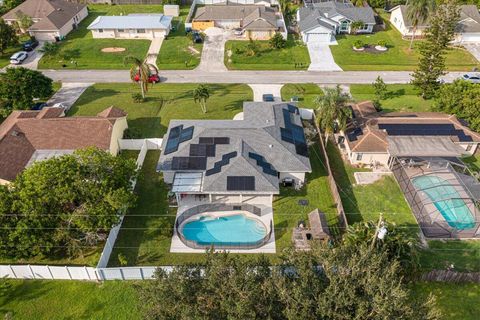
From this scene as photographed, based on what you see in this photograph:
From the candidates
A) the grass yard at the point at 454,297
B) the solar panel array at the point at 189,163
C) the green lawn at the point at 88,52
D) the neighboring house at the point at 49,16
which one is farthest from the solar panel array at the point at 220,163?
the neighboring house at the point at 49,16

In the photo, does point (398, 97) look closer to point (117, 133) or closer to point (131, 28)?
point (117, 133)

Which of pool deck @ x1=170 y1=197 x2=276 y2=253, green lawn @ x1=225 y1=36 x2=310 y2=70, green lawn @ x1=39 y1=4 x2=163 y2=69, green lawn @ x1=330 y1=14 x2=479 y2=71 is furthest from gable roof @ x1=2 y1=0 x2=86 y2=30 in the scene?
pool deck @ x1=170 y1=197 x2=276 y2=253

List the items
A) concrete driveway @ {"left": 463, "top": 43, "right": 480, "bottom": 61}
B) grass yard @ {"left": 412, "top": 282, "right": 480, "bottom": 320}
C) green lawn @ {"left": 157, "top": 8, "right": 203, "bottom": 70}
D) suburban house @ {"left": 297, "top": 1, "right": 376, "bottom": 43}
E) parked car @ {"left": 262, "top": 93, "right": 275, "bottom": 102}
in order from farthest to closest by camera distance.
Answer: suburban house @ {"left": 297, "top": 1, "right": 376, "bottom": 43}, concrete driveway @ {"left": 463, "top": 43, "right": 480, "bottom": 61}, green lawn @ {"left": 157, "top": 8, "right": 203, "bottom": 70}, parked car @ {"left": 262, "top": 93, "right": 275, "bottom": 102}, grass yard @ {"left": 412, "top": 282, "right": 480, "bottom": 320}

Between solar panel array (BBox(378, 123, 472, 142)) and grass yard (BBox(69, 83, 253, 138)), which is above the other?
solar panel array (BBox(378, 123, 472, 142))

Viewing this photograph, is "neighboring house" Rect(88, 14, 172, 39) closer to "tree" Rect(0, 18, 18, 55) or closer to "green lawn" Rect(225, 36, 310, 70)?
"tree" Rect(0, 18, 18, 55)

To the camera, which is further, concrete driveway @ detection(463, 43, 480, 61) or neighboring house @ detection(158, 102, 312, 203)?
Result: concrete driveway @ detection(463, 43, 480, 61)

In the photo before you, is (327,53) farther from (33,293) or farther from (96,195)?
(33,293)

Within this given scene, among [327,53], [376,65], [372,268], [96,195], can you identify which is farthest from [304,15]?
[372,268]
